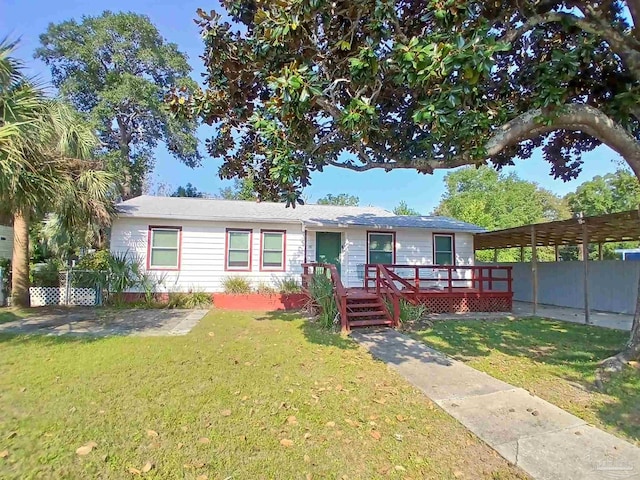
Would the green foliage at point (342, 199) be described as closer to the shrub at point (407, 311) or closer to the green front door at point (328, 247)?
the green front door at point (328, 247)

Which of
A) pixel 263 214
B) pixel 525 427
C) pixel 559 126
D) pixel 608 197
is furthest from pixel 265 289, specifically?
pixel 608 197

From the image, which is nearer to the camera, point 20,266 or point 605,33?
point 605,33

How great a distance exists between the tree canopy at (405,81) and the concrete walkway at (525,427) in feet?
9.68

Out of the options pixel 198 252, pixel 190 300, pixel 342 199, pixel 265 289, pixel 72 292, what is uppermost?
pixel 342 199

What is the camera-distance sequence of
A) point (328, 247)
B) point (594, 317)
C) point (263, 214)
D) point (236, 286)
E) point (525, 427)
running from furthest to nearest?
point (328, 247) < point (263, 214) < point (236, 286) < point (594, 317) < point (525, 427)

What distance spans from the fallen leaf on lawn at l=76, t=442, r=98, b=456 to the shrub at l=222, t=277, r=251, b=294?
8531mm

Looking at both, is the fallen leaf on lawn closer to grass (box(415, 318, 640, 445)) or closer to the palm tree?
the palm tree

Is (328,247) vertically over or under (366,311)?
over

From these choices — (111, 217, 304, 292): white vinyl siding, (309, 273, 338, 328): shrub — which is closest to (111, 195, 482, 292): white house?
(111, 217, 304, 292): white vinyl siding

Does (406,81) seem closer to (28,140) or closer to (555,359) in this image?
(555,359)

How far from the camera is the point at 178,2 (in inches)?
346

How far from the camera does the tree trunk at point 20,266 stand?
1045cm

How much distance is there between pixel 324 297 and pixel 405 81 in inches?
214

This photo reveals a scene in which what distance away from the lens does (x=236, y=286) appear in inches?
455
